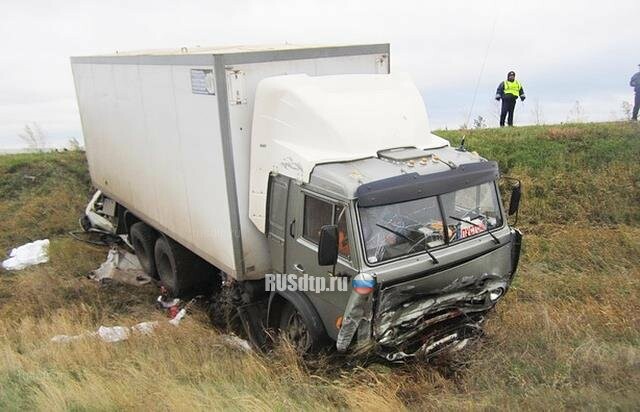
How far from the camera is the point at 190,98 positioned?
625cm

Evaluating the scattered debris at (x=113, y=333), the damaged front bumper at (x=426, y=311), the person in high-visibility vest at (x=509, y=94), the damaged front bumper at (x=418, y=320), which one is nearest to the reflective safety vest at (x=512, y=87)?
the person in high-visibility vest at (x=509, y=94)

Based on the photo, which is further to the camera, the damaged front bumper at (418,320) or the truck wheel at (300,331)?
the truck wheel at (300,331)

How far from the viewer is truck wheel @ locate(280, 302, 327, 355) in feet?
17.4

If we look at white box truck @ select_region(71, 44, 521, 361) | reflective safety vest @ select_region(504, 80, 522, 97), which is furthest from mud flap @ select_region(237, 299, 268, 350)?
reflective safety vest @ select_region(504, 80, 522, 97)

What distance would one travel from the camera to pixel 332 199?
4.96 metres

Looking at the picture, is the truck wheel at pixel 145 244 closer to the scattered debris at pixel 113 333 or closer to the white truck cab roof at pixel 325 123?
the scattered debris at pixel 113 333

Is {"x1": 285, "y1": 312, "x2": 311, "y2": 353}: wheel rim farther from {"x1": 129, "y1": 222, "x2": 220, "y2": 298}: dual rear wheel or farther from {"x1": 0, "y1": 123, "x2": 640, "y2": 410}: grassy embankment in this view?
{"x1": 129, "y1": 222, "x2": 220, "y2": 298}: dual rear wheel

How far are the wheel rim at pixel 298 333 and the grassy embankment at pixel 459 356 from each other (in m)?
0.20

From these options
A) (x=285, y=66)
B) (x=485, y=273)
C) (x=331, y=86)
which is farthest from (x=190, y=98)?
(x=485, y=273)

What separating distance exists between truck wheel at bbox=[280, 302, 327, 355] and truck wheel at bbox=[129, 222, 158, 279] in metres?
3.52

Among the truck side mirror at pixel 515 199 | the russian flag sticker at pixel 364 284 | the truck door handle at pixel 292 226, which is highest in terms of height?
the truck side mirror at pixel 515 199

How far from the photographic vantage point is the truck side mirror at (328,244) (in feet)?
14.9

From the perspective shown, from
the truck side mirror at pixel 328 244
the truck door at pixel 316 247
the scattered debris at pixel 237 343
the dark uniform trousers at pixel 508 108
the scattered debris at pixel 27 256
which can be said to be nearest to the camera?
the truck side mirror at pixel 328 244

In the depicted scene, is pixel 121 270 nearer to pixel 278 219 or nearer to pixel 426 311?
pixel 278 219
